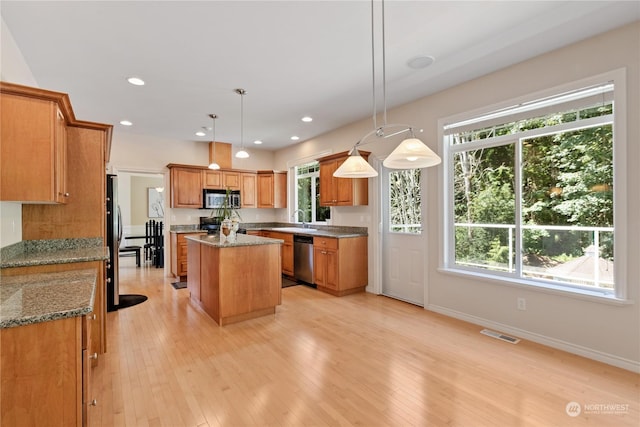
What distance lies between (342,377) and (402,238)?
2.52 metres

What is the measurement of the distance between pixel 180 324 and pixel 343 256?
7.69 ft

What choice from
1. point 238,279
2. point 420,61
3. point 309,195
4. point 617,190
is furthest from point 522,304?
point 309,195

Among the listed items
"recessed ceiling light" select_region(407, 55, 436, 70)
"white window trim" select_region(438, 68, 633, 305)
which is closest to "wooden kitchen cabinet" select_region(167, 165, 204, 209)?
"recessed ceiling light" select_region(407, 55, 436, 70)

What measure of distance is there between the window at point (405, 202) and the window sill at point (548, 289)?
35.8 inches

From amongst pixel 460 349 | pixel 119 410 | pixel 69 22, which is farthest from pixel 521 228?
pixel 69 22

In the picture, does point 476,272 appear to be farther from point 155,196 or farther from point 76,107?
point 155,196

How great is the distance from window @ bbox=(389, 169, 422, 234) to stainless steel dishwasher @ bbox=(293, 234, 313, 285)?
1443 millimetres

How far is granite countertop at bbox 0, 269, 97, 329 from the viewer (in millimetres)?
1258

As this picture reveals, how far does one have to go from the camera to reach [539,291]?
291 centimetres

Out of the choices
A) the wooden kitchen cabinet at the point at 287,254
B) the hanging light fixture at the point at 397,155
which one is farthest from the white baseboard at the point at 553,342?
the wooden kitchen cabinet at the point at 287,254

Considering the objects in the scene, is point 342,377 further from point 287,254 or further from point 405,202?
point 287,254

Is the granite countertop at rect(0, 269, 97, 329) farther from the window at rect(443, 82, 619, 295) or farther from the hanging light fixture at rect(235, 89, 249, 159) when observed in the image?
the window at rect(443, 82, 619, 295)

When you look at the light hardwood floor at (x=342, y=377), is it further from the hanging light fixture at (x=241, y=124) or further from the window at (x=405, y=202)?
the hanging light fixture at (x=241, y=124)

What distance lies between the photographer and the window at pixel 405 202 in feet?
14.0
